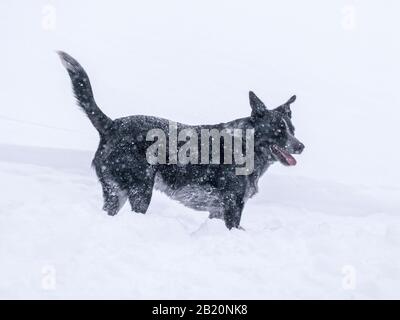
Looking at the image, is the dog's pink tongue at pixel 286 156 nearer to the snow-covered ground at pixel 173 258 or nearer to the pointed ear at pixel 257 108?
the pointed ear at pixel 257 108

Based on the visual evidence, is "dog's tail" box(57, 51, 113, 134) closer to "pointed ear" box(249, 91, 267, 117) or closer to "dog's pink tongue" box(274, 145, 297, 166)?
"pointed ear" box(249, 91, 267, 117)

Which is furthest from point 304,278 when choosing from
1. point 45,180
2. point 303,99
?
point 303,99

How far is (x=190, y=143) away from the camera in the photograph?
491 cm

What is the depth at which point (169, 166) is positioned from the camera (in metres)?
4.77

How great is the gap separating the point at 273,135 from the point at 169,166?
1.28 meters

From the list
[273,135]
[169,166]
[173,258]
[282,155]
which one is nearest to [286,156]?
[282,155]

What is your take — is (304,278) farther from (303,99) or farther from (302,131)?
(303,99)

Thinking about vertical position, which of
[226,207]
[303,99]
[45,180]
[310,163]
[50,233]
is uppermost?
[303,99]

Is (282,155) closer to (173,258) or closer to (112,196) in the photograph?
(112,196)

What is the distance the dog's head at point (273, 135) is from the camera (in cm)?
523

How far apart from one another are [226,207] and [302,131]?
11.1 meters

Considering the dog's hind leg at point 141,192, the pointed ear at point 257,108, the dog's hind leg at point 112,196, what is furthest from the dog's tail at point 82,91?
the pointed ear at point 257,108

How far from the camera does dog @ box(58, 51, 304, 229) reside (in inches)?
181

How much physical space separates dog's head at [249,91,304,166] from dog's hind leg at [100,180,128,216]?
1.62 metres
